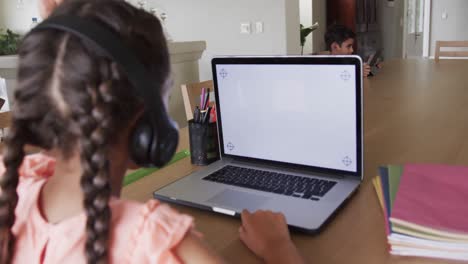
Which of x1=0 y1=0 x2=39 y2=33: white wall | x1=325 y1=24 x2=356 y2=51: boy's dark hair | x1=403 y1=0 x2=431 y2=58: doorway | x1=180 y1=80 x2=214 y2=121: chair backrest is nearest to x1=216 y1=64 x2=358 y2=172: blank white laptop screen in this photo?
x1=180 y1=80 x2=214 y2=121: chair backrest

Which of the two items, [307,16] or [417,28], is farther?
[417,28]

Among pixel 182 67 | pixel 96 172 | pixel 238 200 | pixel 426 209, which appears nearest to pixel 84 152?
pixel 96 172

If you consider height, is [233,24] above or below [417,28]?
above

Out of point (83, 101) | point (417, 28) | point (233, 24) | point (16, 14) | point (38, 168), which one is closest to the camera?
point (83, 101)

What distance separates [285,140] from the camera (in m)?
1.00

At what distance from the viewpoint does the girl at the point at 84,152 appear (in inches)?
18.0

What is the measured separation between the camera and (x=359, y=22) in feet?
17.6

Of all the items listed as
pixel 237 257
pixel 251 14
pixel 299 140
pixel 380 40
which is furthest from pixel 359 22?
pixel 237 257

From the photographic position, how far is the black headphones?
0.46 meters

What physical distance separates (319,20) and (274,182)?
4.79 m

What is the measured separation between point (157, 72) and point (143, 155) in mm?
103

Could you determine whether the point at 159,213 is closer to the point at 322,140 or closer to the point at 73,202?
the point at 73,202

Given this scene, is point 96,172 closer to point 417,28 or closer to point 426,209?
point 426,209

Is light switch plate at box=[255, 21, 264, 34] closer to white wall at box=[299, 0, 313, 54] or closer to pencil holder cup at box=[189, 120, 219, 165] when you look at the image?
white wall at box=[299, 0, 313, 54]
